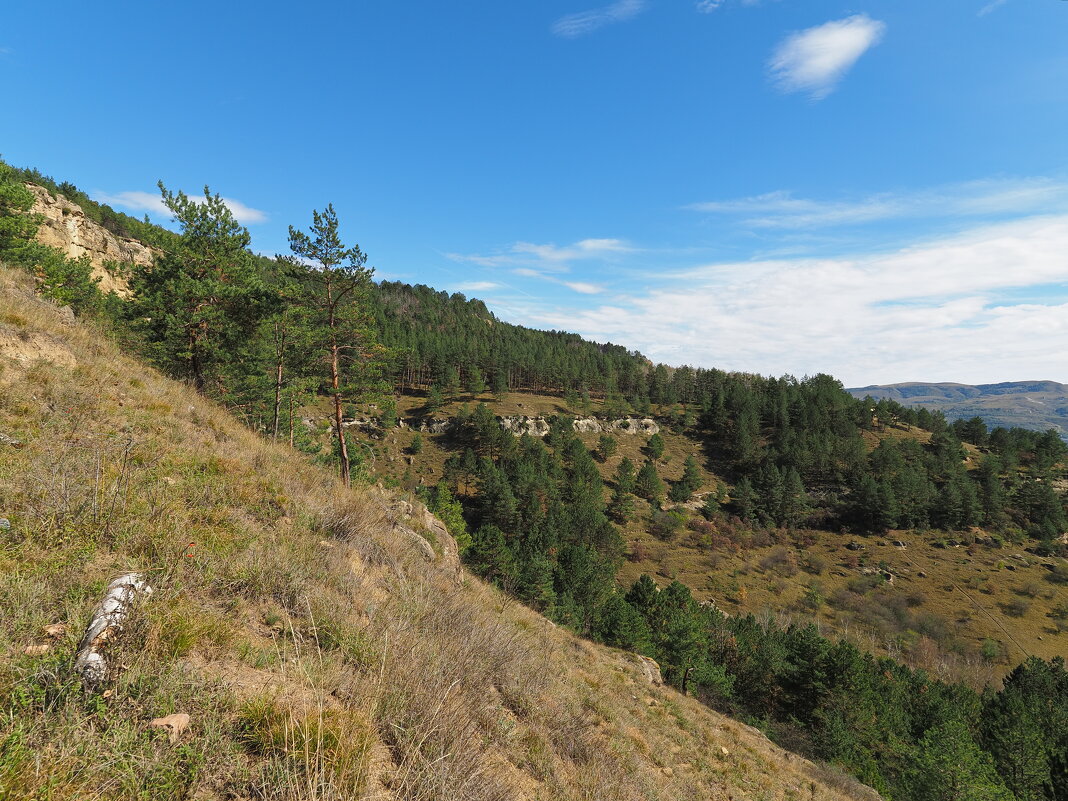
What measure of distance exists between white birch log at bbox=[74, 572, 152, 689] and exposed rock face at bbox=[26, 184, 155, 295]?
6849 cm

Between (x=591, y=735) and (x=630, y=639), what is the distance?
2937 cm

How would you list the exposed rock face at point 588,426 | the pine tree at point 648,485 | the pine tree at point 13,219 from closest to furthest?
the pine tree at point 13,219 → the pine tree at point 648,485 → the exposed rock face at point 588,426

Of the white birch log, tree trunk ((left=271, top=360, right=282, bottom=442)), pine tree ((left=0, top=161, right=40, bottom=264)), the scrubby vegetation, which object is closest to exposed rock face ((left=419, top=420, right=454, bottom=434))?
the scrubby vegetation

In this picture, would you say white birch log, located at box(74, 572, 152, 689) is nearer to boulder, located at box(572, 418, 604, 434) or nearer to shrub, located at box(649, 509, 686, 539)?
shrub, located at box(649, 509, 686, 539)

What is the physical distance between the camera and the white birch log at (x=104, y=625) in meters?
2.62

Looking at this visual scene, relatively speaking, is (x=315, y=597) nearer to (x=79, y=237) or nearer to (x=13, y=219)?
(x=13, y=219)

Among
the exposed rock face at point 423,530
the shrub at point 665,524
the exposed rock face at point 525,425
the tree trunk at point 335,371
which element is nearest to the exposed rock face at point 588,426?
the exposed rock face at point 525,425

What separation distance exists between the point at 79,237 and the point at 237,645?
86.9 metres

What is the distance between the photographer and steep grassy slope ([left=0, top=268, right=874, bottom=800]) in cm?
249

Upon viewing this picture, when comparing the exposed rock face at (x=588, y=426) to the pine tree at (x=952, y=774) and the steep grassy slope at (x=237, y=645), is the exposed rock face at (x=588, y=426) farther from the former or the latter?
the steep grassy slope at (x=237, y=645)

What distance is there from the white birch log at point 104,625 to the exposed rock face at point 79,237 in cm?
6849

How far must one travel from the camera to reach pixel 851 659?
105 feet

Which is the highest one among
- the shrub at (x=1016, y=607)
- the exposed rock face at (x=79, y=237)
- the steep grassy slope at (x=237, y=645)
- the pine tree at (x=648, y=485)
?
the exposed rock face at (x=79, y=237)

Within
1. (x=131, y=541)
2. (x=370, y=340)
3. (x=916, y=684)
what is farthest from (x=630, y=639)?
(x=131, y=541)
